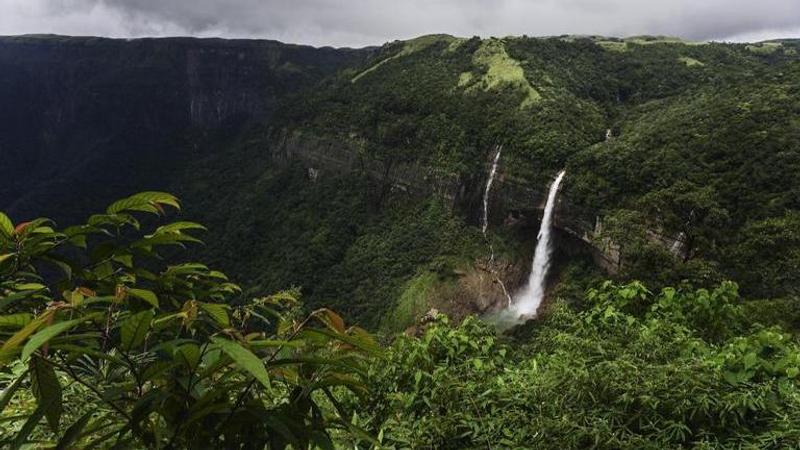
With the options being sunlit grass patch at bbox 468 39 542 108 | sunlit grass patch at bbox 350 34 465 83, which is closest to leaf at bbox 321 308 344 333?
sunlit grass patch at bbox 468 39 542 108

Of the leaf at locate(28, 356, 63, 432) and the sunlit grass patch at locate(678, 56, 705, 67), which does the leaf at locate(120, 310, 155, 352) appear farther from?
the sunlit grass patch at locate(678, 56, 705, 67)

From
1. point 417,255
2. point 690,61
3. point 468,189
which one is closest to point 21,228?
point 417,255

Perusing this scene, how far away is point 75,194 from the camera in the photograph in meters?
121

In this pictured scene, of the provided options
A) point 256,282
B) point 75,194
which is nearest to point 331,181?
point 256,282

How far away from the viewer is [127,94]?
164m

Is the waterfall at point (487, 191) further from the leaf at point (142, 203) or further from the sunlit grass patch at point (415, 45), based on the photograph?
the leaf at point (142, 203)

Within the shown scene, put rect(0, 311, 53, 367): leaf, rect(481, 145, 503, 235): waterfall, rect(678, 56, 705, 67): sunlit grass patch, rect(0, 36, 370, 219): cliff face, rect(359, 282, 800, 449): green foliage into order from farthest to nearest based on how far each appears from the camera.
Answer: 1. rect(0, 36, 370, 219): cliff face
2. rect(678, 56, 705, 67): sunlit grass patch
3. rect(481, 145, 503, 235): waterfall
4. rect(359, 282, 800, 449): green foliage
5. rect(0, 311, 53, 367): leaf

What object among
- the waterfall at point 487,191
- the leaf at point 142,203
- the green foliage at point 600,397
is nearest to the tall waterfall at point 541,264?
the waterfall at point 487,191

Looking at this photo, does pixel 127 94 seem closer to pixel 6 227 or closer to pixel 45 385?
pixel 6 227

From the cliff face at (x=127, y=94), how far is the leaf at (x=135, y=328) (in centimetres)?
15108

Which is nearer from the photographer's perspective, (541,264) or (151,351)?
(151,351)

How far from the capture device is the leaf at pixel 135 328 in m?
1.33

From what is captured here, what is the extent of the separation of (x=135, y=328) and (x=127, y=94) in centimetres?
18695

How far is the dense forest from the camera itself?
1598mm
